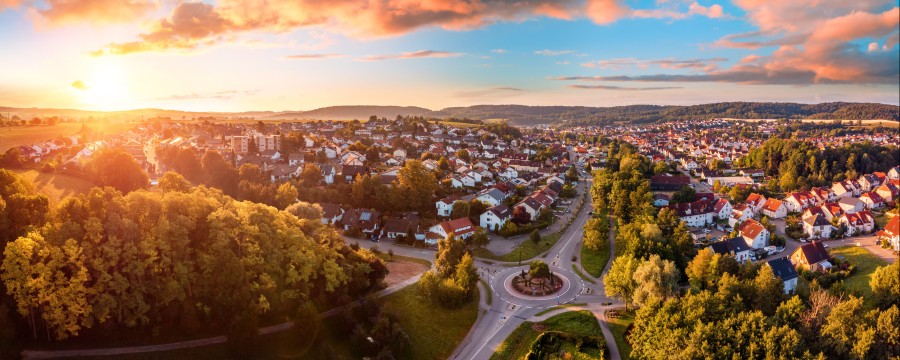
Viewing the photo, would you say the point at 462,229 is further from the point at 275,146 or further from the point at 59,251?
the point at 275,146

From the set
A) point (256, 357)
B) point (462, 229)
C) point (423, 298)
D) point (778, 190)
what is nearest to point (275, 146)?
point (462, 229)

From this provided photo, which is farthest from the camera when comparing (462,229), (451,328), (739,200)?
(739,200)

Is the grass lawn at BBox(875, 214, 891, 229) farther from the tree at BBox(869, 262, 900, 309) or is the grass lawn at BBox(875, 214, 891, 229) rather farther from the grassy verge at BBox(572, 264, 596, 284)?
the grassy verge at BBox(572, 264, 596, 284)

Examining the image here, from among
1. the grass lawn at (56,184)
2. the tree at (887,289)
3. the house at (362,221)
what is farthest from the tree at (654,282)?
the grass lawn at (56,184)

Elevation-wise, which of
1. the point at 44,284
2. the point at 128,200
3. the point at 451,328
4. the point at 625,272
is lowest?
the point at 451,328

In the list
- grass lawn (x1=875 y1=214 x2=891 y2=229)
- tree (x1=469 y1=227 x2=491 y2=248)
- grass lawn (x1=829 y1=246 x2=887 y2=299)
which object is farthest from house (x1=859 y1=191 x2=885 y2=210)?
tree (x1=469 y1=227 x2=491 y2=248)
